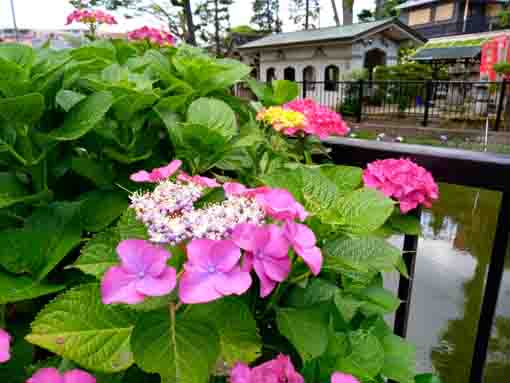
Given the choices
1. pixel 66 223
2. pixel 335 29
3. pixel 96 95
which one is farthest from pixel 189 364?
pixel 335 29

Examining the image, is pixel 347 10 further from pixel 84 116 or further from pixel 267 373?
pixel 267 373

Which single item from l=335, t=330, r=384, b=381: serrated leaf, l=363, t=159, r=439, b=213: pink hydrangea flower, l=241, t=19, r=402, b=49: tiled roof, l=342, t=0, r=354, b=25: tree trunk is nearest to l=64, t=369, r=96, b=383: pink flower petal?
l=335, t=330, r=384, b=381: serrated leaf

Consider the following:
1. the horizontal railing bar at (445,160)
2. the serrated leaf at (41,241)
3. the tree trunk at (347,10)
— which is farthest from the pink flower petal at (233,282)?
the tree trunk at (347,10)

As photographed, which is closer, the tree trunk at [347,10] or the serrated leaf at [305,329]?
the serrated leaf at [305,329]

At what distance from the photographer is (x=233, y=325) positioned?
1.55 ft

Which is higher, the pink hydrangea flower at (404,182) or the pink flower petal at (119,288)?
the pink flower petal at (119,288)

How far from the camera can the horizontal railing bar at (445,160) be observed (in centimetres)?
86

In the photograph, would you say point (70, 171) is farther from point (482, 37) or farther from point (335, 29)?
point (482, 37)

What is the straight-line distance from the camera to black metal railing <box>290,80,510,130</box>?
446 inches

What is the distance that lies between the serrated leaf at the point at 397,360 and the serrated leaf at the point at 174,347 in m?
0.42

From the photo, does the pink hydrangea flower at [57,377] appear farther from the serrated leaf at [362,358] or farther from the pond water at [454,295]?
the pond water at [454,295]

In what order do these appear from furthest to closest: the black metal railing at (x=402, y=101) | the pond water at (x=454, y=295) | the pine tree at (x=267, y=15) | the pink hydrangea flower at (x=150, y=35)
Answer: the pine tree at (x=267, y=15)
the black metal railing at (x=402, y=101)
the pond water at (x=454, y=295)
the pink hydrangea flower at (x=150, y=35)

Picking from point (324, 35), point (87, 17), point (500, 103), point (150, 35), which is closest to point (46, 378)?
point (150, 35)

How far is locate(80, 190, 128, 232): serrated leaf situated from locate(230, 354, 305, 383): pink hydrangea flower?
378 millimetres
